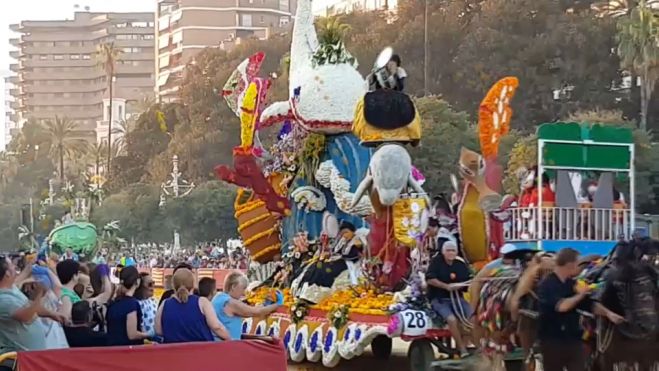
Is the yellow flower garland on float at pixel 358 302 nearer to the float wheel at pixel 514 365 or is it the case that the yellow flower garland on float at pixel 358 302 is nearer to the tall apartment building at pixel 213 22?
the float wheel at pixel 514 365

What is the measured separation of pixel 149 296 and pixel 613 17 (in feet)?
155

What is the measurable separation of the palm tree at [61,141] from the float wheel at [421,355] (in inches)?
3735

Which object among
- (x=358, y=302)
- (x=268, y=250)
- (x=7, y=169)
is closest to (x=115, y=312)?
(x=358, y=302)

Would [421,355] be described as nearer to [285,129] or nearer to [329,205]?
[329,205]

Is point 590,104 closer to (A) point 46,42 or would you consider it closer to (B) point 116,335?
(B) point 116,335

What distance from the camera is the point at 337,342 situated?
1642cm

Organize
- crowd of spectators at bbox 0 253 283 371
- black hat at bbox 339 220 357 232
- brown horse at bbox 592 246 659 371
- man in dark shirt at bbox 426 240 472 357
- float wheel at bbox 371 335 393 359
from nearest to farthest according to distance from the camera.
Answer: crowd of spectators at bbox 0 253 283 371, brown horse at bbox 592 246 659 371, man in dark shirt at bbox 426 240 472 357, black hat at bbox 339 220 357 232, float wheel at bbox 371 335 393 359

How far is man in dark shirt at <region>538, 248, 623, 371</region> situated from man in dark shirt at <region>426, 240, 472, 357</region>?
367 centimetres

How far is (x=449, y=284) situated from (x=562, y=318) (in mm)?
3938

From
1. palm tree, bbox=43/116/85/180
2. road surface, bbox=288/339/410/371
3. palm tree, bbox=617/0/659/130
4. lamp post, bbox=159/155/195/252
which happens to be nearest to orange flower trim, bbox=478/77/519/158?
road surface, bbox=288/339/410/371

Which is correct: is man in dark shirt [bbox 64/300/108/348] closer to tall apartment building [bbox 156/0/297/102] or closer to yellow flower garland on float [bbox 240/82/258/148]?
yellow flower garland on float [bbox 240/82/258/148]

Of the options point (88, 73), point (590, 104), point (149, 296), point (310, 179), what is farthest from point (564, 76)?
point (88, 73)

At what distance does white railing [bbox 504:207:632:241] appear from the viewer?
14.4 m

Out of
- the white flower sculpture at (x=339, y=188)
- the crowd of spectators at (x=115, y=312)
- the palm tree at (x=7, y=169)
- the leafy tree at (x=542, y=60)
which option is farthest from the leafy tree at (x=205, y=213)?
the palm tree at (x=7, y=169)
